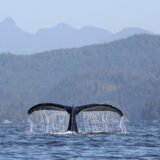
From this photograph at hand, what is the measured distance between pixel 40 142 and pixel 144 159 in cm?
990

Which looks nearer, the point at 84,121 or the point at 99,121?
the point at 84,121

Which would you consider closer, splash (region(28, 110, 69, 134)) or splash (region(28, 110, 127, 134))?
splash (region(28, 110, 127, 134))

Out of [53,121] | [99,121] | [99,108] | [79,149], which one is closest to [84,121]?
[53,121]

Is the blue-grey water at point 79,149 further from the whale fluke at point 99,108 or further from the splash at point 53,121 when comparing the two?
the whale fluke at point 99,108

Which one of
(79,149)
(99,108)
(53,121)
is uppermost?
(99,108)

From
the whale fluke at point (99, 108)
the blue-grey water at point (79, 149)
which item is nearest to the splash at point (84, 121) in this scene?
the whale fluke at point (99, 108)

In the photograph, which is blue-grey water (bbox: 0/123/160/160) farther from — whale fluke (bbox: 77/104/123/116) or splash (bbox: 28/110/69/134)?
whale fluke (bbox: 77/104/123/116)

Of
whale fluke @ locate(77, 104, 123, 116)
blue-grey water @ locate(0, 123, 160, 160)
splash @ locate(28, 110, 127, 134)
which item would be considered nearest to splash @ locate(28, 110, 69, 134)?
splash @ locate(28, 110, 127, 134)

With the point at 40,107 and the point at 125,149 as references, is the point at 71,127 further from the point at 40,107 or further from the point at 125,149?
the point at 125,149

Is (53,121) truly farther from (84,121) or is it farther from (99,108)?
(84,121)

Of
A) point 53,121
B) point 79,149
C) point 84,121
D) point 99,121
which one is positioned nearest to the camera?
point 79,149

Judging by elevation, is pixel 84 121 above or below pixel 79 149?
above

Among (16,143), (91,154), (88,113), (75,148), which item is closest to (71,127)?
(88,113)

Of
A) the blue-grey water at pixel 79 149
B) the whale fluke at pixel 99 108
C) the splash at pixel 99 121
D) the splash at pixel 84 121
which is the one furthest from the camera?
the whale fluke at pixel 99 108
